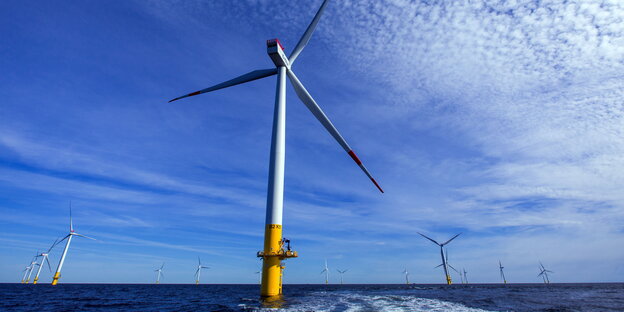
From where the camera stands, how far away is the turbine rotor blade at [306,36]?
5003 centimetres

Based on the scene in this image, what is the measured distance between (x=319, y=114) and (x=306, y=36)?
14662 mm

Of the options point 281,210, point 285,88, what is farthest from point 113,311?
point 285,88

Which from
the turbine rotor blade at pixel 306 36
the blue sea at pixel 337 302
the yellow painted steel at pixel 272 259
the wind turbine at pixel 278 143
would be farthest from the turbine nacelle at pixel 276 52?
the blue sea at pixel 337 302

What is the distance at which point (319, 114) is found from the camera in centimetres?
4741

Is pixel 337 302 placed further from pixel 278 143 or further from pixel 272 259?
pixel 278 143

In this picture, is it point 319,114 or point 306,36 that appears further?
point 306,36

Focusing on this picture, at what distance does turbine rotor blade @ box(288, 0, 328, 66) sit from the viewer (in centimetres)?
5003

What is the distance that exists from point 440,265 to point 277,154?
160593 mm

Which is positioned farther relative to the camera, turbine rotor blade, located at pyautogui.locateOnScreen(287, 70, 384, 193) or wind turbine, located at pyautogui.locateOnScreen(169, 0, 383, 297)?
turbine rotor blade, located at pyautogui.locateOnScreen(287, 70, 384, 193)

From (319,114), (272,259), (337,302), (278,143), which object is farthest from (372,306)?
(319,114)

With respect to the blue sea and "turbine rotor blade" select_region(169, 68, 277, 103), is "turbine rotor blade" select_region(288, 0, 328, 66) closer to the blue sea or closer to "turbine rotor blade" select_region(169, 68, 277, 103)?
"turbine rotor blade" select_region(169, 68, 277, 103)

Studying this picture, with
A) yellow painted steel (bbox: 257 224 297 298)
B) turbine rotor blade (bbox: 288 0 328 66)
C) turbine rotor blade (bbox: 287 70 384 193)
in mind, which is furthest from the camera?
turbine rotor blade (bbox: 288 0 328 66)

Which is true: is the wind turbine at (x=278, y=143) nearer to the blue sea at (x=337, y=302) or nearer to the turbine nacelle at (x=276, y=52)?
the turbine nacelle at (x=276, y=52)

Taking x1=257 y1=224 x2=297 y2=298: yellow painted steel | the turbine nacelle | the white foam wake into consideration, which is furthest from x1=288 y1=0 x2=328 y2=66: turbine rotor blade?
the white foam wake
